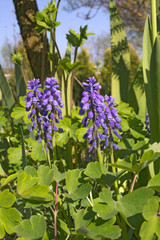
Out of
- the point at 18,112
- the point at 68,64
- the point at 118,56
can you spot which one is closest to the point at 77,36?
the point at 68,64

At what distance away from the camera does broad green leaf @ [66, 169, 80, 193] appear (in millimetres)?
1097

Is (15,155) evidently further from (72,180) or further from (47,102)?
(72,180)

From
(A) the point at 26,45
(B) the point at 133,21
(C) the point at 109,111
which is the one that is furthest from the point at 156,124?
(B) the point at 133,21

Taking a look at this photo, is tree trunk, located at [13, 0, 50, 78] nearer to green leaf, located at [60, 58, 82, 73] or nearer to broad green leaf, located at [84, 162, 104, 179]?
green leaf, located at [60, 58, 82, 73]

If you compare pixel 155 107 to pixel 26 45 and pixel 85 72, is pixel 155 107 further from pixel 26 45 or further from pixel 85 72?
pixel 85 72

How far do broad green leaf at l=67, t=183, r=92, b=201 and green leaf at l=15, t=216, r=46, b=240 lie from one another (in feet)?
0.48

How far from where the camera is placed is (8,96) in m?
2.39

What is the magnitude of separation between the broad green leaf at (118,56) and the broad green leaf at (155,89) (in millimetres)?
1147

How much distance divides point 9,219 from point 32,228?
96mm

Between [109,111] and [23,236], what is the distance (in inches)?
24.3

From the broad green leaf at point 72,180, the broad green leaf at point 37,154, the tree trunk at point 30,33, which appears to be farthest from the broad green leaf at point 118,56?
the broad green leaf at point 72,180

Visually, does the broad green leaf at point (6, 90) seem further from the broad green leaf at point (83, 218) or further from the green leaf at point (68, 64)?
the broad green leaf at point (83, 218)

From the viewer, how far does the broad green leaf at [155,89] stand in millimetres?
1467

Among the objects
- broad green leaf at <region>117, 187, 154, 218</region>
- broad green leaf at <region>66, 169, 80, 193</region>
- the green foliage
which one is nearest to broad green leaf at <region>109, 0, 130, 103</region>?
the green foliage
